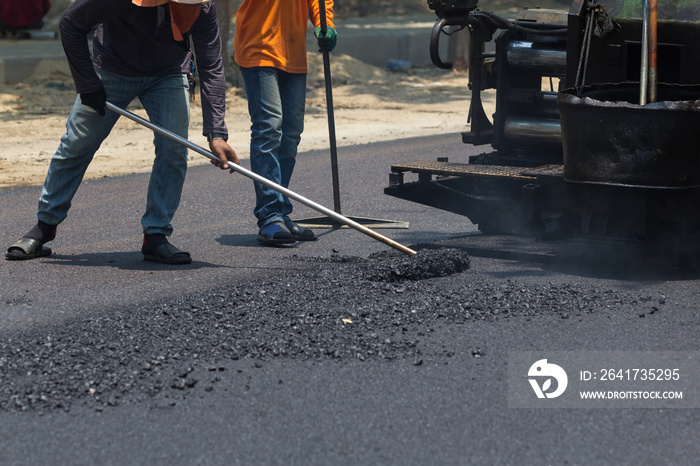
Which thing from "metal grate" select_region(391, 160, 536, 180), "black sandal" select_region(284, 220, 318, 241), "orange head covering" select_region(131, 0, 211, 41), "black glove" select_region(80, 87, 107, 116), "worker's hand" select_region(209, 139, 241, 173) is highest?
"orange head covering" select_region(131, 0, 211, 41)

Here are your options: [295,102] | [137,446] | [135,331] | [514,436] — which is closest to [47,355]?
[135,331]

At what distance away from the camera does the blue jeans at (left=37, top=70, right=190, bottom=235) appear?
4.86m

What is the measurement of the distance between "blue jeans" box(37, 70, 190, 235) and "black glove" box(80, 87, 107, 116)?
133mm

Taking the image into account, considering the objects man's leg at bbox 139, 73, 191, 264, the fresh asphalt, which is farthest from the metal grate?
man's leg at bbox 139, 73, 191, 264

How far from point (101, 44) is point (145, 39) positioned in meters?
0.25

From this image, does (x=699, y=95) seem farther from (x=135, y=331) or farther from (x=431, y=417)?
(x=135, y=331)

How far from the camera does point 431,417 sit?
9.71ft

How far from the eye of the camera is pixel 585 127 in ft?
13.8

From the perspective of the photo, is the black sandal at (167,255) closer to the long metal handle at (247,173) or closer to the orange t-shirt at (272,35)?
the long metal handle at (247,173)

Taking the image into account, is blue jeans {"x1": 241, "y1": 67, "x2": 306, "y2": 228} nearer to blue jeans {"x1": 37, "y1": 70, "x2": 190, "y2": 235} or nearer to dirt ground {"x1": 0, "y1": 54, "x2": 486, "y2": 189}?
blue jeans {"x1": 37, "y1": 70, "x2": 190, "y2": 235}

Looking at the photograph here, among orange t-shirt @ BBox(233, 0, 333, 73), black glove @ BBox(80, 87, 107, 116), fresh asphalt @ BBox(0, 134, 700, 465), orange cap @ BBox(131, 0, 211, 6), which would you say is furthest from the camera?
orange t-shirt @ BBox(233, 0, 333, 73)

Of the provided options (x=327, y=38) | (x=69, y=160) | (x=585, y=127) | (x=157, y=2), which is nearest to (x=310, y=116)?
(x=327, y=38)

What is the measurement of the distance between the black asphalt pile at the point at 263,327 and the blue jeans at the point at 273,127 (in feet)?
3.23

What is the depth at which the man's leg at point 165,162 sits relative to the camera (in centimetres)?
492
